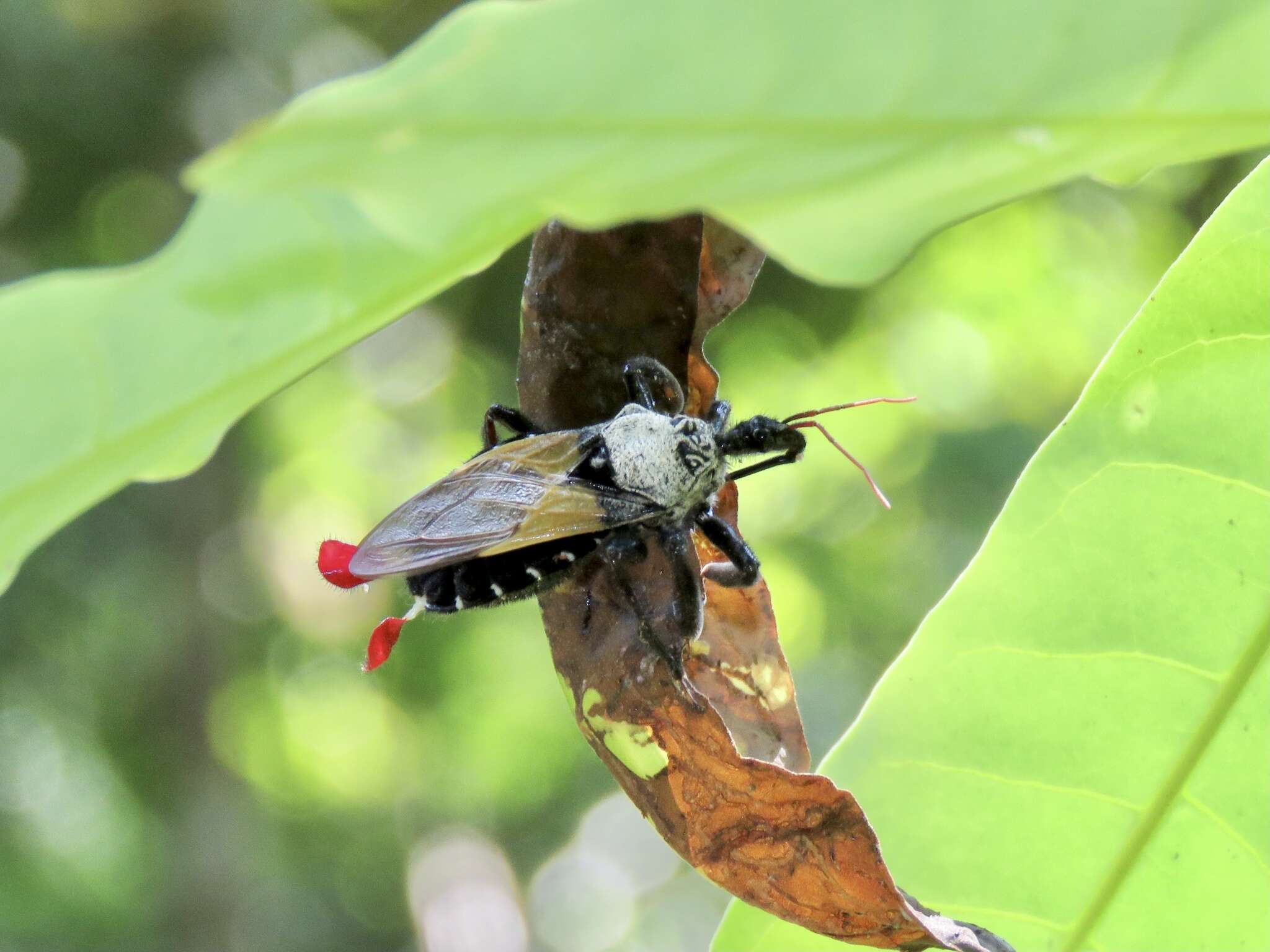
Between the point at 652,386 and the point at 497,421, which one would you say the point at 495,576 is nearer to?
the point at 497,421

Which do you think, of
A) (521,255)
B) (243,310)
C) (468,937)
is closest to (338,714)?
(468,937)

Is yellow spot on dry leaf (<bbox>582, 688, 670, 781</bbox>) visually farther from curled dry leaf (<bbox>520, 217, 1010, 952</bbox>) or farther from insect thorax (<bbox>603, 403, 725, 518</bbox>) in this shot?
insect thorax (<bbox>603, 403, 725, 518</bbox>)

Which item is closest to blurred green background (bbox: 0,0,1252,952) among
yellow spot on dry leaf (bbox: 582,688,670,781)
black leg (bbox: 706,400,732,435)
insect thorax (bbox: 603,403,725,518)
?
black leg (bbox: 706,400,732,435)

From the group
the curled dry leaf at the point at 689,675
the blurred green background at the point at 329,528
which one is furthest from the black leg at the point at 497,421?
the blurred green background at the point at 329,528

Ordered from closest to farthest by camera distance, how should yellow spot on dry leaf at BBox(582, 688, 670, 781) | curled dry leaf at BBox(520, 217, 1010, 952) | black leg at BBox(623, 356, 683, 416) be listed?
1. curled dry leaf at BBox(520, 217, 1010, 952)
2. yellow spot on dry leaf at BBox(582, 688, 670, 781)
3. black leg at BBox(623, 356, 683, 416)

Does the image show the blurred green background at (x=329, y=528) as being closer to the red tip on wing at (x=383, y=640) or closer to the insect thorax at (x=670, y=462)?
the insect thorax at (x=670, y=462)

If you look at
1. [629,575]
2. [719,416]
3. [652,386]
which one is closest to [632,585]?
[629,575]

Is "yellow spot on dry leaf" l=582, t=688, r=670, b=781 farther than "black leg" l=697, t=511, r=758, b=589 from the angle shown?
No
